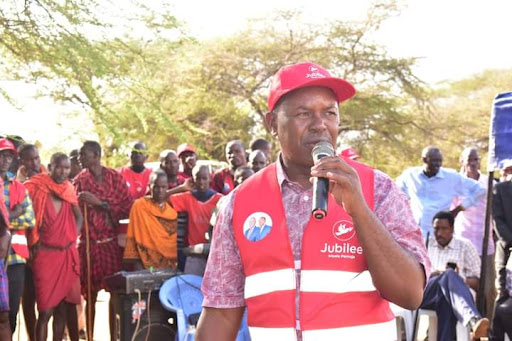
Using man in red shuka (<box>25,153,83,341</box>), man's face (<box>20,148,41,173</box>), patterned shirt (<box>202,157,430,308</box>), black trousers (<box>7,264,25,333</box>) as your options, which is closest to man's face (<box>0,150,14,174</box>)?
man in red shuka (<box>25,153,83,341</box>)

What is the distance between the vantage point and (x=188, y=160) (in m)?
8.79

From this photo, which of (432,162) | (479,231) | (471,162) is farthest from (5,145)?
(471,162)

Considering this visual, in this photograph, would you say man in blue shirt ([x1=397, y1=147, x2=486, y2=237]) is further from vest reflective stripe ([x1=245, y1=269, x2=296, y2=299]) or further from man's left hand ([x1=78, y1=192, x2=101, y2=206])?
vest reflective stripe ([x1=245, y1=269, x2=296, y2=299])

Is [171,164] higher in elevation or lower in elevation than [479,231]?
higher

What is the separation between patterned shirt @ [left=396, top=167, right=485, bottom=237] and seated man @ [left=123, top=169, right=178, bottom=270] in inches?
95.1

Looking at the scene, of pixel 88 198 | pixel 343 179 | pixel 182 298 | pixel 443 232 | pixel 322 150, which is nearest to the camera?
pixel 343 179

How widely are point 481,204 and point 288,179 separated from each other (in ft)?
20.3

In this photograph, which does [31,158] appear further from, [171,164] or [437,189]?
[437,189]

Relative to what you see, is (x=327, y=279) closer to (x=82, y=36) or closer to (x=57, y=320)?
(x=82, y=36)

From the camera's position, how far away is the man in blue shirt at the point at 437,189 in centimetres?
768

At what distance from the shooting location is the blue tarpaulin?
6293mm

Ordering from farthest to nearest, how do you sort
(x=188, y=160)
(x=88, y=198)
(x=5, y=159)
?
(x=188, y=160) → (x=88, y=198) → (x=5, y=159)

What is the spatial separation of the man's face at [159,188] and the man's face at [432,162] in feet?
8.55

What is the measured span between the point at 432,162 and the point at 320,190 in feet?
19.6
